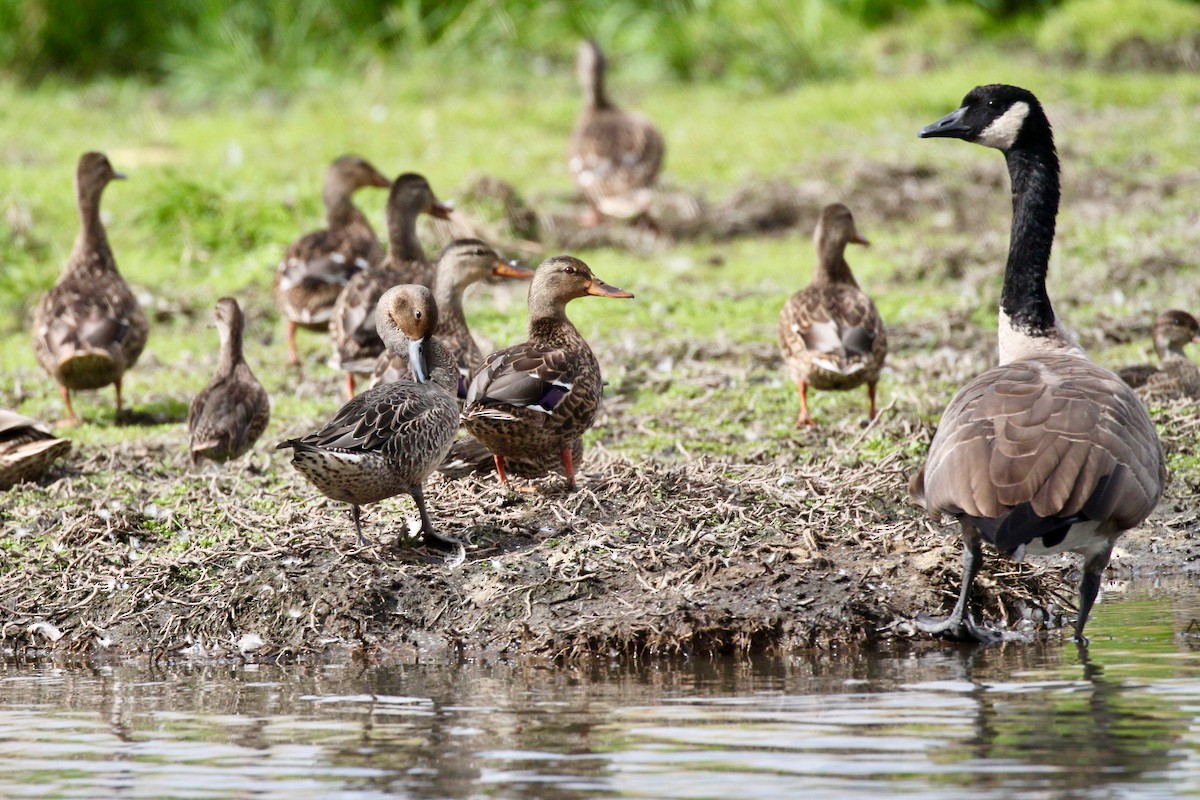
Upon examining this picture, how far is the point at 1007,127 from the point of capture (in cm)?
866

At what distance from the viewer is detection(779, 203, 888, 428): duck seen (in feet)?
34.6

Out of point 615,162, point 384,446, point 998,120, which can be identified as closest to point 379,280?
point 384,446

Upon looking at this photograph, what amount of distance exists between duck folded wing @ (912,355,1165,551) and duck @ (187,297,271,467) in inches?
177

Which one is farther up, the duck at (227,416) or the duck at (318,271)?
the duck at (318,271)

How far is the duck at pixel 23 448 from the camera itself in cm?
938

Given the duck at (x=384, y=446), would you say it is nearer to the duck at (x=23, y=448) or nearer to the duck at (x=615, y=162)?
the duck at (x=23, y=448)

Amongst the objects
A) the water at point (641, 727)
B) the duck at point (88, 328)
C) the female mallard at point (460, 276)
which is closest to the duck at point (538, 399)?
the female mallard at point (460, 276)

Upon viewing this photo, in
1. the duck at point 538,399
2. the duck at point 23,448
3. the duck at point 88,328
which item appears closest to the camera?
the duck at point 538,399

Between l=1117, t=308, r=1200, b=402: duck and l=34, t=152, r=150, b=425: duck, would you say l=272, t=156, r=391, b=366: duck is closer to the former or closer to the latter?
l=34, t=152, r=150, b=425: duck

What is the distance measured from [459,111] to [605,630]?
49.1ft

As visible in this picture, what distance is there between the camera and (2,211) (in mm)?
16797

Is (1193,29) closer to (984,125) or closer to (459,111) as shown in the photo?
(459,111)

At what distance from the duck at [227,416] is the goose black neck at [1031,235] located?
179 inches

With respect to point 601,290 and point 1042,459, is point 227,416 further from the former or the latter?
point 1042,459
